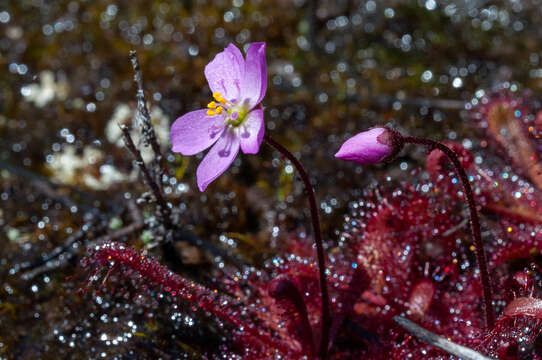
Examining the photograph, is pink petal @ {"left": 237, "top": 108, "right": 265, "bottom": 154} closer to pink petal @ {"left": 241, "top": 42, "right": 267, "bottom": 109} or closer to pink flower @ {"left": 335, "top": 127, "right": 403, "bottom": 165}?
pink petal @ {"left": 241, "top": 42, "right": 267, "bottom": 109}

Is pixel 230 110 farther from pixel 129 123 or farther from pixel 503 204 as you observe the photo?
pixel 129 123

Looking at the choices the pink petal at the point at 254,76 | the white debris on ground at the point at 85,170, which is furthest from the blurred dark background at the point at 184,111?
the pink petal at the point at 254,76

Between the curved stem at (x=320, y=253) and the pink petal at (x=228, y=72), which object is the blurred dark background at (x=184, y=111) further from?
the pink petal at (x=228, y=72)

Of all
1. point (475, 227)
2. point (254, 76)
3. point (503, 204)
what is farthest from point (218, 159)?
point (503, 204)

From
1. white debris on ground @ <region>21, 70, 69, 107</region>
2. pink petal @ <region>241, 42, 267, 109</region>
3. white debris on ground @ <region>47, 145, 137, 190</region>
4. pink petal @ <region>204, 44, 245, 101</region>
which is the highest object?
white debris on ground @ <region>21, 70, 69, 107</region>

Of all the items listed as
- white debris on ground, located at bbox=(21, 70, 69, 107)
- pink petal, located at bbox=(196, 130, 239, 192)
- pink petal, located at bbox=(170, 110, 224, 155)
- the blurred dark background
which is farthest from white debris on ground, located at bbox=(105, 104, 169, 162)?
pink petal, located at bbox=(196, 130, 239, 192)

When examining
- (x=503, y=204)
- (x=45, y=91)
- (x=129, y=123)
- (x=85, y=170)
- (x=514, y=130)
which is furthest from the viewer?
(x=45, y=91)
